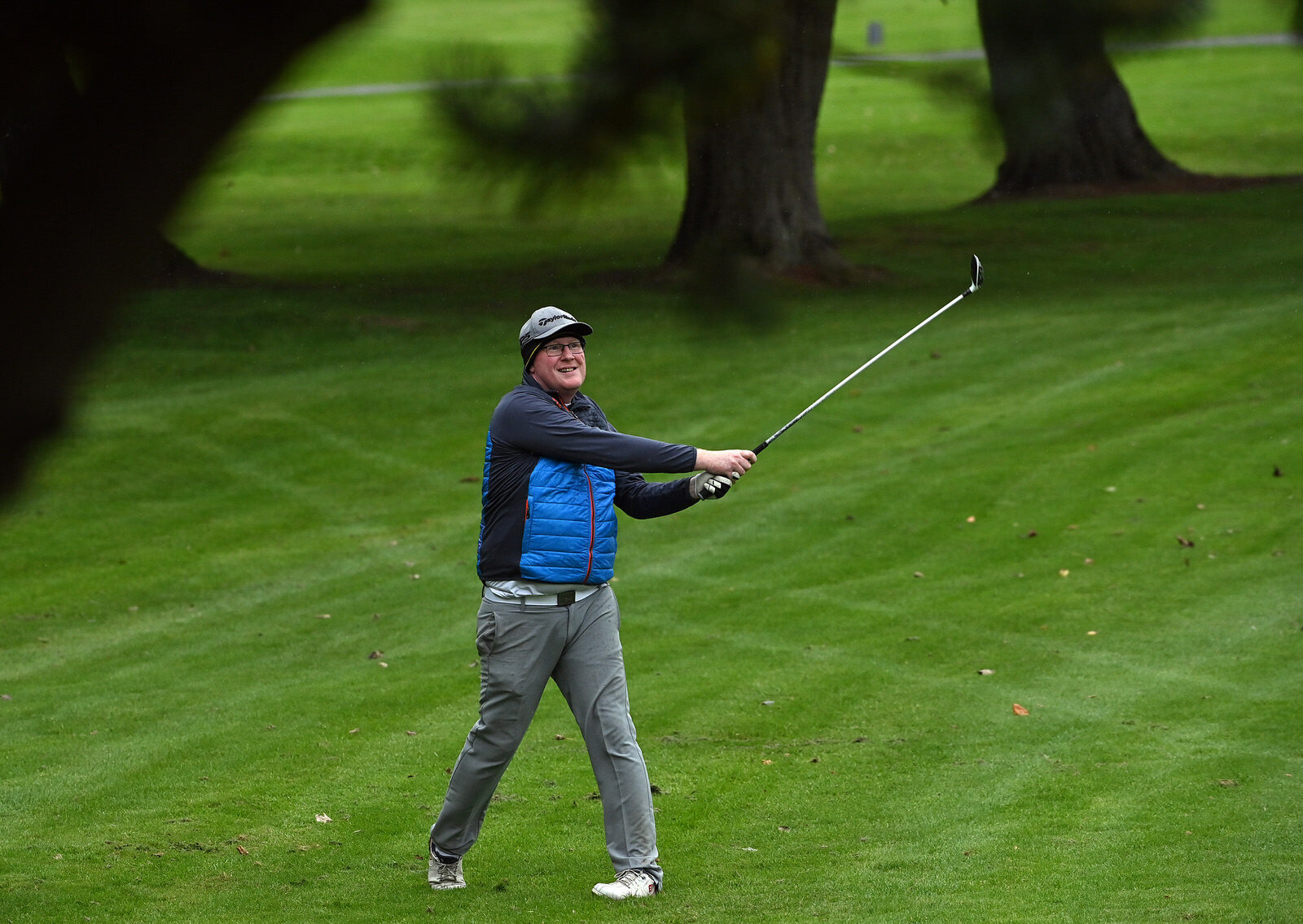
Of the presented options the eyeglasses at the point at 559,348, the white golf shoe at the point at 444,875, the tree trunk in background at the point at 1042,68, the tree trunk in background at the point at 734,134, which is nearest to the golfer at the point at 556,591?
the eyeglasses at the point at 559,348

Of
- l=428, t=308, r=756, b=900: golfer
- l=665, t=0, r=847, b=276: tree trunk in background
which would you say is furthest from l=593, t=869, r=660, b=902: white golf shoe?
l=665, t=0, r=847, b=276: tree trunk in background

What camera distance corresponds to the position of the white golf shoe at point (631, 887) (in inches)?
260

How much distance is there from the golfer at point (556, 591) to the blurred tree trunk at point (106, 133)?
4.06m

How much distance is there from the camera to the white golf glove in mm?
6535

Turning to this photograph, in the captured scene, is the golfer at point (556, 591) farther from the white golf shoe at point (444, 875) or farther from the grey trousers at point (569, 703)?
the white golf shoe at point (444, 875)

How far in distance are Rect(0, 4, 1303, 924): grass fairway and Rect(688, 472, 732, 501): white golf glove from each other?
0.98 m

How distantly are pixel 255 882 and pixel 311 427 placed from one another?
38.1ft

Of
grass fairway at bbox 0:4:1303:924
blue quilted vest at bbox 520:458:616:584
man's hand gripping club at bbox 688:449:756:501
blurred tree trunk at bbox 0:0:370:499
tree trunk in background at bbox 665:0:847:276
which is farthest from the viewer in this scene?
grass fairway at bbox 0:4:1303:924

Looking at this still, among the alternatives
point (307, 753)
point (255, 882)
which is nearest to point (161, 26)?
point (255, 882)

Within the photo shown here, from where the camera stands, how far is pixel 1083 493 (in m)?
14.7

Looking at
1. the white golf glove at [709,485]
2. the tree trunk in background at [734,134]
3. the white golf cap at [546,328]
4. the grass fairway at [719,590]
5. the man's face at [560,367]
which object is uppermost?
the tree trunk in background at [734,134]

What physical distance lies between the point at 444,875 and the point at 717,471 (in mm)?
2078

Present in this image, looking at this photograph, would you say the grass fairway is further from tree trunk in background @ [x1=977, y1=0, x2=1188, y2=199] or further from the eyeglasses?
the eyeglasses

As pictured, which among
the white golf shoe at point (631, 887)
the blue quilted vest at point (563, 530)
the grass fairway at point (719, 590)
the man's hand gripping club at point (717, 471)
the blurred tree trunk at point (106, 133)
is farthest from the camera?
the grass fairway at point (719, 590)
